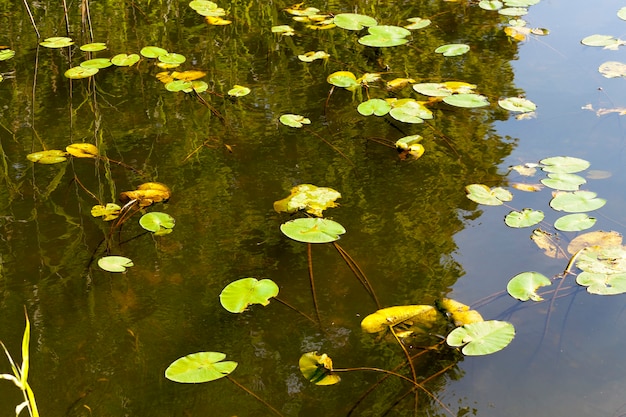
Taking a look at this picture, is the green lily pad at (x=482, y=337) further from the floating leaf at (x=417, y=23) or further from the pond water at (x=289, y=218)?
the floating leaf at (x=417, y=23)

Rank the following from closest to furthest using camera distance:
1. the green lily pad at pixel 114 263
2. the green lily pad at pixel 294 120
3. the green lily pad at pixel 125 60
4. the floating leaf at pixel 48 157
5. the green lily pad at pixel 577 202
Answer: the green lily pad at pixel 114 263, the green lily pad at pixel 577 202, the floating leaf at pixel 48 157, the green lily pad at pixel 294 120, the green lily pad at pixel 125 60

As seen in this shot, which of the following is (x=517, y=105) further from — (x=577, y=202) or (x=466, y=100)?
(x=577, y=202)

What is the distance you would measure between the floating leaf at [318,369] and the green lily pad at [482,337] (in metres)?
0.29

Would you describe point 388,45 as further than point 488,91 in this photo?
Yes

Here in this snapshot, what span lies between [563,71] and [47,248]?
220 centimetres

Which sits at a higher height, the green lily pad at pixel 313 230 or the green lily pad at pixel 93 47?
the green lily pad at pixel 93 47

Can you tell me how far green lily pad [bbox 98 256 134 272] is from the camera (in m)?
1.86

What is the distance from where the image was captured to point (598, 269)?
1.77 m

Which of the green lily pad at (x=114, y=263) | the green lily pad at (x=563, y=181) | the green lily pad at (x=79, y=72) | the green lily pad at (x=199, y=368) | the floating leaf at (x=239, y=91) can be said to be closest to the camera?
the green lily pad at (x=199, y=368)

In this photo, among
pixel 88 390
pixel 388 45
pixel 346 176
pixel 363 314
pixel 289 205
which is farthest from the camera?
pixel 388 45

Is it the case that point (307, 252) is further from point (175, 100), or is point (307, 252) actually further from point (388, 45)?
point (388, 45)

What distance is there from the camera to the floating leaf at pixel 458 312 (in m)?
1.63

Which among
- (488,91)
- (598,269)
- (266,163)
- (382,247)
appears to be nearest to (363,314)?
(382,247)

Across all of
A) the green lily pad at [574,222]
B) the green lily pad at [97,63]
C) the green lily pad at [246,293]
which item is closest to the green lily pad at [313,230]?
the green lily pad at [246,293]
